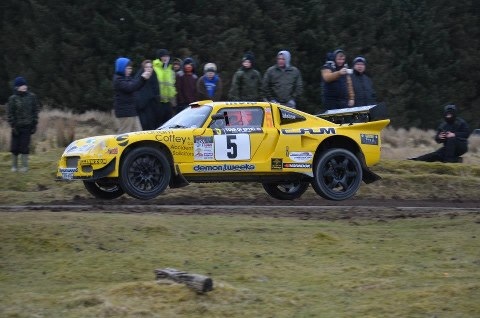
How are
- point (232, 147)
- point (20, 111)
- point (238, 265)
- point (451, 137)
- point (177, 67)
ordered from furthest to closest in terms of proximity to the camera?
point (451, 137)
point (177, 67)
point (20, 111)
point (232, 147)
point (238, 265)

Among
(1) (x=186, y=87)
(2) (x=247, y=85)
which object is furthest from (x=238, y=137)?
(1) (x=186, y=87)

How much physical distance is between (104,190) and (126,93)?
120 inches

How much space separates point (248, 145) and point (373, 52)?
34848 millimetres

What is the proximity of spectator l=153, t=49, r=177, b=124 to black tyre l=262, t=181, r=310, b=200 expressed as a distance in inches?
126

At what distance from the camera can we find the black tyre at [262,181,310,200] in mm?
17453

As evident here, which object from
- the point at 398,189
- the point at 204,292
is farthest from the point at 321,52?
the point at 204,292

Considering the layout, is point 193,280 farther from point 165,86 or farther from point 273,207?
point 165,86

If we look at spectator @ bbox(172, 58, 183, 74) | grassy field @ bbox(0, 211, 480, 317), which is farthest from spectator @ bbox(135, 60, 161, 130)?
grassy field @ bbox(0, 211, 480, 317)

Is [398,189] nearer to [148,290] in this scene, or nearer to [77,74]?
[148,290]

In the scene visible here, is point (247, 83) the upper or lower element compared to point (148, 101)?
upper

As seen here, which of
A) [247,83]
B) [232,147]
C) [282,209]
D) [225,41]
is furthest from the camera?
[225,41]

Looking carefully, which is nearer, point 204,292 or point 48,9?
point 204,292

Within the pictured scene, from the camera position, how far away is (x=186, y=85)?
19812mm

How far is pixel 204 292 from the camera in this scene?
29.1ft
